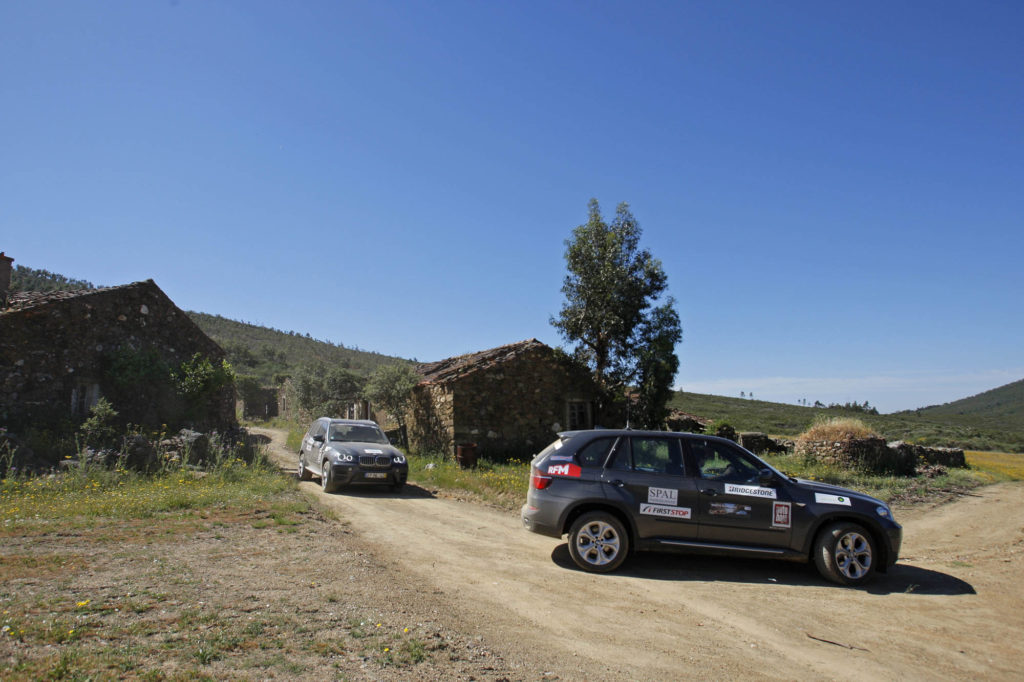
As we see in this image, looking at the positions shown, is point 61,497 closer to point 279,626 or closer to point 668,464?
point 279,626

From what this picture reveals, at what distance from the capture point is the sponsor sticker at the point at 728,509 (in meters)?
6.96

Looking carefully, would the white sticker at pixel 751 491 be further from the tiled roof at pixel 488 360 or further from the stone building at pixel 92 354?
the stone building at pixel 92 354

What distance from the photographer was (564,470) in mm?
7246

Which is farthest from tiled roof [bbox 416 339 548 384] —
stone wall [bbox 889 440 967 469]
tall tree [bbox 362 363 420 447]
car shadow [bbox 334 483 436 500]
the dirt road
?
stone wall [bbox 889 440 967 469]

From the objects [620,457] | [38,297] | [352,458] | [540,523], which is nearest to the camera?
[540,523]

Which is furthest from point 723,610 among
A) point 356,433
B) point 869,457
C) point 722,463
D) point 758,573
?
point 869,457

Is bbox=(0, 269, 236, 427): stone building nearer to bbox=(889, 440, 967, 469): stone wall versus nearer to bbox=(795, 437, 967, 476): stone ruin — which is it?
bbox=(795, 437, 967, 476): stone ruin

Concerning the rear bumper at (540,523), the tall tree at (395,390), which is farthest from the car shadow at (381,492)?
the tall tree at (395,390)

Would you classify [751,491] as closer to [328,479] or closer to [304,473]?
[328,479]

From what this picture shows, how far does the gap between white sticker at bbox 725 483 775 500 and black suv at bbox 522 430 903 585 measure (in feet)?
0.04

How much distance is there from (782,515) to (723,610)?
169 cm

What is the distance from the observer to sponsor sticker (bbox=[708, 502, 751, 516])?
6961 mm

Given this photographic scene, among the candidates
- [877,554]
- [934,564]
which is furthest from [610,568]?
[934,564]

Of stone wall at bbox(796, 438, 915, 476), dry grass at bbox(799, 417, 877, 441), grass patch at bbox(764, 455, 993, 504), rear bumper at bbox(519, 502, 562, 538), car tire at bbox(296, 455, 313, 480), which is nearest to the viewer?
rear bumper at bbox(519, 502, 562, 538)
